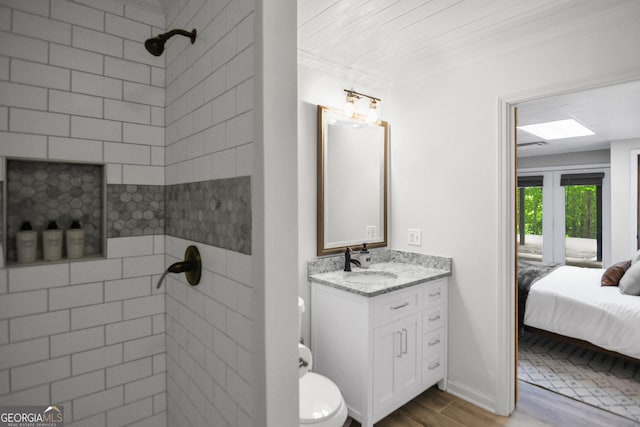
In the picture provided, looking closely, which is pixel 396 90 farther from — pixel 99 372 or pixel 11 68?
pixel 99 372

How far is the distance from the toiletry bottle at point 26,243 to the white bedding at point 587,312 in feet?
12.5

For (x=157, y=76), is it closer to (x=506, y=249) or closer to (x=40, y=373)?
(x=40, y=373)

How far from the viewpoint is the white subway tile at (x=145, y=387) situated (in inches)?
53.0

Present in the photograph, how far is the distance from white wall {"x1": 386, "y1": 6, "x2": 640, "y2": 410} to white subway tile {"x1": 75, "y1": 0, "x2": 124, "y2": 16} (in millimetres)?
2050

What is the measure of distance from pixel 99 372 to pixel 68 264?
0.42 meters

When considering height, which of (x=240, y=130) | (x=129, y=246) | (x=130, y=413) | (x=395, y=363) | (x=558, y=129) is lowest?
Result: (x=395, y=363)

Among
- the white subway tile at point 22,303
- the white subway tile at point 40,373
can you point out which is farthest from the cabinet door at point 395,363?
the white subway tile at point 22,303

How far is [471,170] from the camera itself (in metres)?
2.36

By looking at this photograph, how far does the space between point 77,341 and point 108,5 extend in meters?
1.24

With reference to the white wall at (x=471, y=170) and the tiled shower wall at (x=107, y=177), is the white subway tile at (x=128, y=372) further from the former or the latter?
the white wall at (x=471, y=170)

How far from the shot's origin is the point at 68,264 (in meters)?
1.22

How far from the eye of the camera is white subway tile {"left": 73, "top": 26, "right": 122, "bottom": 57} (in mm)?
1229

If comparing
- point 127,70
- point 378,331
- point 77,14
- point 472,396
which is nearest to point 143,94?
point 127,70

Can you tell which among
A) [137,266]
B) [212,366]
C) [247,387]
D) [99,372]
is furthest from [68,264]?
[247,387]
